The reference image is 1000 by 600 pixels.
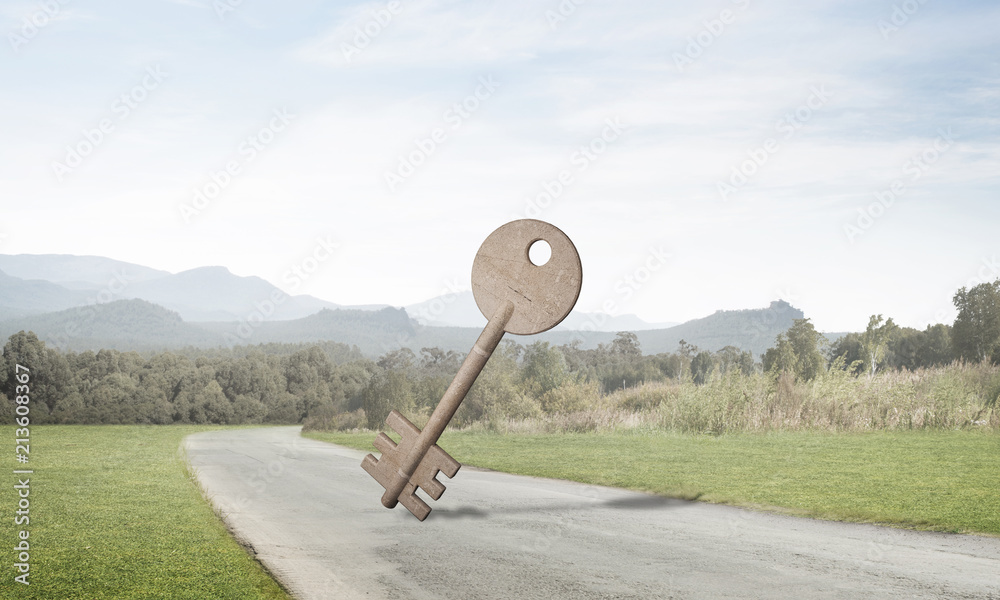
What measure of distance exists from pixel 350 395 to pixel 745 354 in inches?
1105

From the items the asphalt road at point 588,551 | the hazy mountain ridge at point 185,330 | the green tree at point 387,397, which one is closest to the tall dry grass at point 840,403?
the green tree at point 387,397

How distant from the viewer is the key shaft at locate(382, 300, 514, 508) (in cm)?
169

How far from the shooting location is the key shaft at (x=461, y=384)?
5.54 feet

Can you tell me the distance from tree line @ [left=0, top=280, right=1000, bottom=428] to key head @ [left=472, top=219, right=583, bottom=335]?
22.1 metres

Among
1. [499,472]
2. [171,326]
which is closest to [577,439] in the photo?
[499,472]

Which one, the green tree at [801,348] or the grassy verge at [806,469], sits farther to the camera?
the green tree at [801,348]

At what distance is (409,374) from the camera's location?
38.4 metres

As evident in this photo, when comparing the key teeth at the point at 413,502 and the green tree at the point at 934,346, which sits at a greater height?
the green tree at the point at 934,346

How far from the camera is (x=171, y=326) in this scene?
18112cm

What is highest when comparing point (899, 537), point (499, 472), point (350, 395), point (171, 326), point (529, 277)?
point (529, 277)

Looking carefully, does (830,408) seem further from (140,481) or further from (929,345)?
(929,345)

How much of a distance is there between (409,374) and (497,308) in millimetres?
37193

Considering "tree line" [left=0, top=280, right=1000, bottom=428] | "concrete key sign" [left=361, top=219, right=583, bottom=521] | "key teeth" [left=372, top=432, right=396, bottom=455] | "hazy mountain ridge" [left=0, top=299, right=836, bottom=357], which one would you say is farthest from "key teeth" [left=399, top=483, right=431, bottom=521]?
"hazy mountain ridge" [left=0, top=299, right=836, bottom=357]

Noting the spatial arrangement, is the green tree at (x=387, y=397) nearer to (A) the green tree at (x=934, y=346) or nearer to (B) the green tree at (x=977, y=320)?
(B) the green tree at (x=977, y=320)
